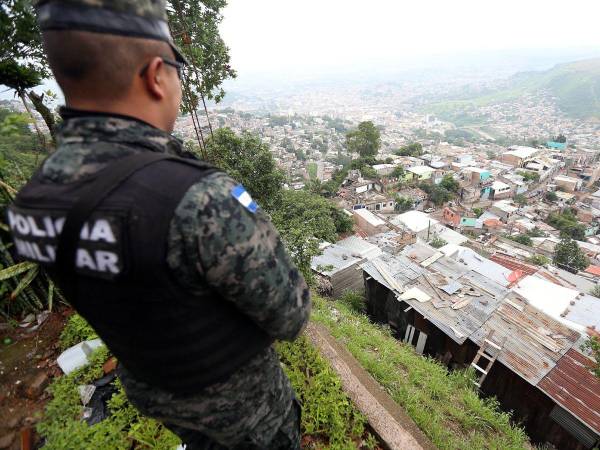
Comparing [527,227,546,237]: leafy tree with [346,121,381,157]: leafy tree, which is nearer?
[527,227,546,237]: leafy tree

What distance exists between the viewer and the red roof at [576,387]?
5.64 metres

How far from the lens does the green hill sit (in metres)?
90.7

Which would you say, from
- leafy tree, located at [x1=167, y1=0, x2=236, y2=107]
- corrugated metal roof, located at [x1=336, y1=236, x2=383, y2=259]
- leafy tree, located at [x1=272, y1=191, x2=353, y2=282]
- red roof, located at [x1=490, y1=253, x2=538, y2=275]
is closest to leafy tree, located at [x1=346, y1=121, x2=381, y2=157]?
corrugated metal roof, located at [x1=336, y1=236, x2=383, y2=259]

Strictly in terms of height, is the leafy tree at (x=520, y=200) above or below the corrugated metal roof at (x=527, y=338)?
below

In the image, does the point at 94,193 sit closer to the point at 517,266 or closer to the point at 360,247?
the point at 360,247

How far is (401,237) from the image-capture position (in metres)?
16.6

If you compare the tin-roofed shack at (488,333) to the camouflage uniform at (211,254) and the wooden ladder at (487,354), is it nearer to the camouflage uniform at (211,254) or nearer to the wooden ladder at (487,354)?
the wooden ladder at (487,354)

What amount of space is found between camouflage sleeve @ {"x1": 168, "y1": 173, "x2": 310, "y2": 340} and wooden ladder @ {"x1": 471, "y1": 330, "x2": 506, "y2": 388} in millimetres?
7412

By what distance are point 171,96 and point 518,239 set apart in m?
25.0

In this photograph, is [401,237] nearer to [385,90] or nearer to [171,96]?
[171,96]

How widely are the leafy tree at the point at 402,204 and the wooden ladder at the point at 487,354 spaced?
Answer: 60.4 feet

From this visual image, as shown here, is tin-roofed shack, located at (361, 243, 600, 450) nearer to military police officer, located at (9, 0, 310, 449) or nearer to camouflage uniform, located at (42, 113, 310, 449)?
camouflage uniform, located at (42, 113, 310, 449)

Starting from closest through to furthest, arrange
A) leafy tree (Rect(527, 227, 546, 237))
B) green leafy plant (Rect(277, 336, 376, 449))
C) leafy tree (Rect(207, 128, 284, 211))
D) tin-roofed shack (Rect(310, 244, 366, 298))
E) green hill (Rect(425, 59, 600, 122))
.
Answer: green leafy plant (Rect(277, 336, 376, 449)) < leafy tree (Rect(207, 128, 284, 211)) < tin-roofed shack (Rect(310, 244, 366, 298)) < leafy tree (Rect(527, 227, 546, 237)) < green hill (Rect(425, 59, 600, 122))

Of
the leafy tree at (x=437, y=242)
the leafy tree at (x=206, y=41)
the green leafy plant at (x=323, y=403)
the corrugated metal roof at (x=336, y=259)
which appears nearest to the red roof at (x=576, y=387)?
the green leafy plant at (x=323, y=403)
